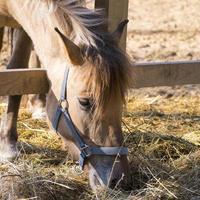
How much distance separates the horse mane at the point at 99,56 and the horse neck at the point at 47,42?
103mm

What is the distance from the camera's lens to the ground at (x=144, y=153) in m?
3.65

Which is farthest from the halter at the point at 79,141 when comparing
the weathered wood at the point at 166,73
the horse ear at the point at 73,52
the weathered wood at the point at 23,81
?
the weathered wood at the point at 166,73

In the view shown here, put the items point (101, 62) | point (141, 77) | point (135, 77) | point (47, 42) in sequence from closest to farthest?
point (101, 62) → point (47, 42) → point (135, 77) → point (141, 77)

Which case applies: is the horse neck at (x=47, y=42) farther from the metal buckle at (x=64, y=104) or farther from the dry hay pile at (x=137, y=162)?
the dry hay pile at (x=137, y=162)

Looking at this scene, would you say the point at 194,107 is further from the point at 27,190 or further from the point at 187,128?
the point at 27,190

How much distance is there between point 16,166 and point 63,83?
614 millimetres

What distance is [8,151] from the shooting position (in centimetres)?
448

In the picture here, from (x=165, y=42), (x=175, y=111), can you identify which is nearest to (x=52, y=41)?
(x=175, y=111)

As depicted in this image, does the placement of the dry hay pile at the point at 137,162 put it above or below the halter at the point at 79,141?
below

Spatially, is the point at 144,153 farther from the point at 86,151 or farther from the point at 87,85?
the point at 87,85

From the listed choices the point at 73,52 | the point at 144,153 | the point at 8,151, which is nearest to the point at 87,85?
the point at 73,52

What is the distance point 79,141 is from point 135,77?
845mm

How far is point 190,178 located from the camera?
400cm

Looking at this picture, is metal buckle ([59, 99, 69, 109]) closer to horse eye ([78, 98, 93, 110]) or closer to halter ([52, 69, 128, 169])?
halter ([52, 69, 128, 169])
